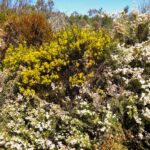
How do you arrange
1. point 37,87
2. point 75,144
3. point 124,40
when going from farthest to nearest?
1. point 124,40
2. point 37,87
3. point 75,144

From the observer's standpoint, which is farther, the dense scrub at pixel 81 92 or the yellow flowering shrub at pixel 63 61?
the yellow flowering shrub at pixel 63 61

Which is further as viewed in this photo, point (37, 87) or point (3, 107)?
point (37, 87)

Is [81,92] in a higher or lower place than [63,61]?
lower

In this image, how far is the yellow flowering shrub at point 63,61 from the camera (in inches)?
256

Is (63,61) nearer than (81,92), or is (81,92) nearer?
(81,92)

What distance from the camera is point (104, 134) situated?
18.0ft

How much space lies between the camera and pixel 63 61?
669 cm

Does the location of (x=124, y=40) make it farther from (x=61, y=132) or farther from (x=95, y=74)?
(x=61, y=132)

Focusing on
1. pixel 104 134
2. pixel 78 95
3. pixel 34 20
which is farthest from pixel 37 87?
pixel 34 20

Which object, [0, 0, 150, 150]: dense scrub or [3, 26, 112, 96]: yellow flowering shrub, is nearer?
[0, 0, 150, 150]: dense scrub

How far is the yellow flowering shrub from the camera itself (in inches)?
256

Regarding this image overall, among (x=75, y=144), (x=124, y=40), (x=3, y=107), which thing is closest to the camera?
(x=75, y=144)

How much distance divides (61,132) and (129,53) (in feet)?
6.18

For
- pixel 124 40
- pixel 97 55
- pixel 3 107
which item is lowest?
pixel 3 107
